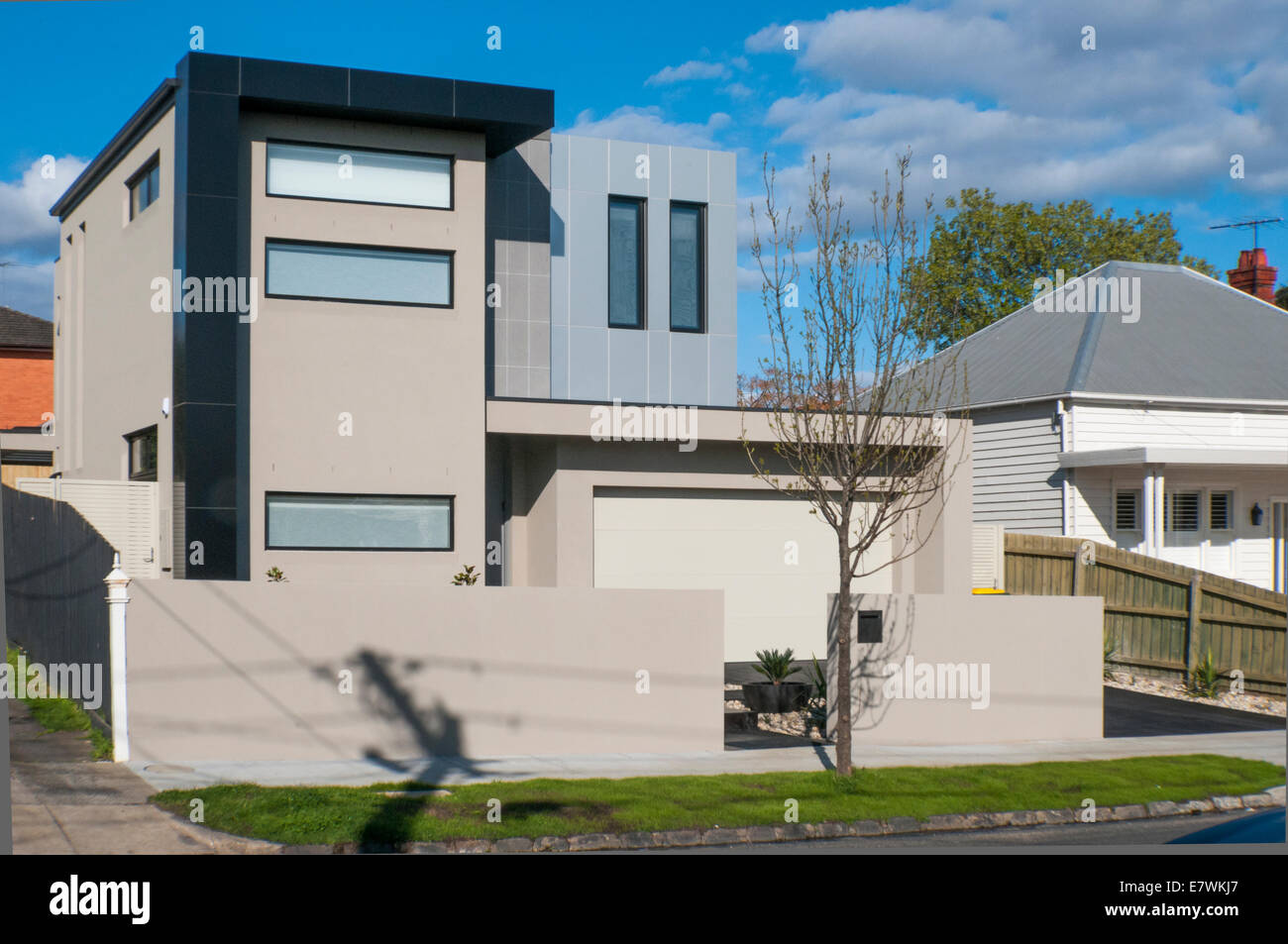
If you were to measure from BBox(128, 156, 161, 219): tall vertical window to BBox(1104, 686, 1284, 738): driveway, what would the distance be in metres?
14.6

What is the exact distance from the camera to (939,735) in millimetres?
14648

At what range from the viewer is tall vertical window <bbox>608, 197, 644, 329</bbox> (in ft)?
62.4

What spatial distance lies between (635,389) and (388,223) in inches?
189

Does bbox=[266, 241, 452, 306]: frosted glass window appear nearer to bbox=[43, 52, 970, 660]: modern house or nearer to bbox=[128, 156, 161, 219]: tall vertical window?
bbox=[43, 52, 970, 660]: modern house

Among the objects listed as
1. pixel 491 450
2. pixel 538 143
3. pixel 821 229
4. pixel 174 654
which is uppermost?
pixel 538 143

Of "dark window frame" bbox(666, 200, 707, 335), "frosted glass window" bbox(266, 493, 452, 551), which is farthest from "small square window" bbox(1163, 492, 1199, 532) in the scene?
"frosted glass window" bbox(266, 493, 452, 551)

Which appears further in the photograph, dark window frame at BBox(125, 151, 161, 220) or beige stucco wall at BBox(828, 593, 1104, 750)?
dark window frame at BBox(125, 151, 161, 220)

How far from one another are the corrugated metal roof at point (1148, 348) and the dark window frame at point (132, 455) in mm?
16206

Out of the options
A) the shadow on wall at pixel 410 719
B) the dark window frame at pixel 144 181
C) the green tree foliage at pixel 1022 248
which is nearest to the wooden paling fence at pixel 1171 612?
the shadow on wall at pixel 410 719
